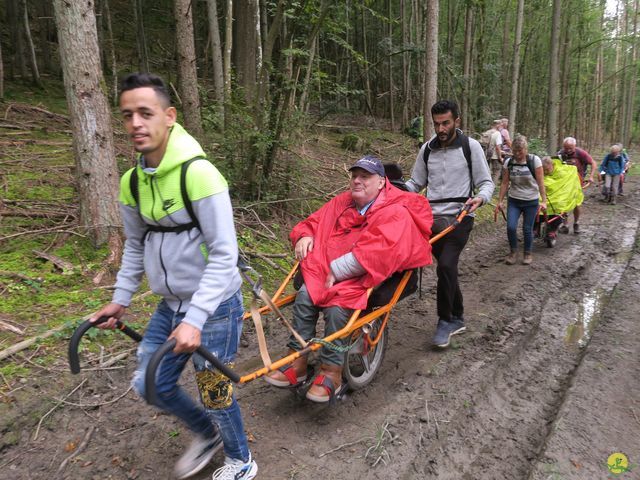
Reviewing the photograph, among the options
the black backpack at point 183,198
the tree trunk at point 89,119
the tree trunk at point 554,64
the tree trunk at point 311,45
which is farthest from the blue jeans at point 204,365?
the tree trunk at point 554,64

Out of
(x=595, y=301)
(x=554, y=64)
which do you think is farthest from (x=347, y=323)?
(x=554, y=64)

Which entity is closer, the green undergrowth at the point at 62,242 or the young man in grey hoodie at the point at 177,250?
the young man in grey hoodie at the point at 177,250

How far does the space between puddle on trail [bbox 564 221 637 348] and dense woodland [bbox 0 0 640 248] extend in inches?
153

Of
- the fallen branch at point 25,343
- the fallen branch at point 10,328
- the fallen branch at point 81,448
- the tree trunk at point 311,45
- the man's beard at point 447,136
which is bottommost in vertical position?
the fallen branch at point 81,448

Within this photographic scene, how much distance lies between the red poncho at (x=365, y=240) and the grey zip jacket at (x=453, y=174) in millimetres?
969

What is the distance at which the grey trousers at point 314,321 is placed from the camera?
3.13 meters

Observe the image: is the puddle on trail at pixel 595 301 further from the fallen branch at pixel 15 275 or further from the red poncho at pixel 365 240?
the fallen branch at pixel 15 275

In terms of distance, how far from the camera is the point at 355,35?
20.0 m

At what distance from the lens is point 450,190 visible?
4426 mm

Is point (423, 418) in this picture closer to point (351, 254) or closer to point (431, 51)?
point (351, 254)

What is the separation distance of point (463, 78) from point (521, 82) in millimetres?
14322

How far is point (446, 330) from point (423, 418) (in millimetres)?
1325

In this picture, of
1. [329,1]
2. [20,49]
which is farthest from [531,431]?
[20,49]

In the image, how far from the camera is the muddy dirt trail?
279 cm
